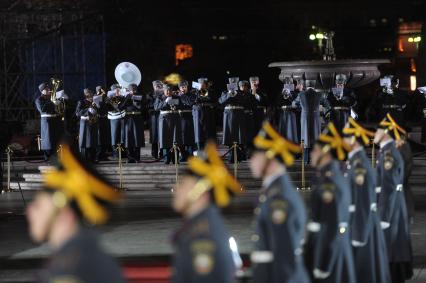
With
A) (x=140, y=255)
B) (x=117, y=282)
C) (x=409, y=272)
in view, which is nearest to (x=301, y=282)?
(x=117, y=282)

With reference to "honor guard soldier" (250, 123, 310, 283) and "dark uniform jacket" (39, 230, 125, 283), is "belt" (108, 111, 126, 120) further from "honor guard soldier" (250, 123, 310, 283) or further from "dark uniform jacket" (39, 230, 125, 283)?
"dark uniform jacket" (39, 230, 125, 283)

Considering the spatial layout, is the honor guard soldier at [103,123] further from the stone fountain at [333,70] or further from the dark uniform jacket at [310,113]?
the stone fountain at [333,70]

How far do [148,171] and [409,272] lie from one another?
456 inches

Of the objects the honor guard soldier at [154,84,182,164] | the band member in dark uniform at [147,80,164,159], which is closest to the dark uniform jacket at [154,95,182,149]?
the honor guard soldier at [154,84,182,164]

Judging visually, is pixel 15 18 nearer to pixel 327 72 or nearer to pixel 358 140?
pixel 327 72

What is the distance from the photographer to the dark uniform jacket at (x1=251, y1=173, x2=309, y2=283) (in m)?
7.84

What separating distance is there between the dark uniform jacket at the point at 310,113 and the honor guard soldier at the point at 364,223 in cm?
1223

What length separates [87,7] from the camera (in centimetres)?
3428

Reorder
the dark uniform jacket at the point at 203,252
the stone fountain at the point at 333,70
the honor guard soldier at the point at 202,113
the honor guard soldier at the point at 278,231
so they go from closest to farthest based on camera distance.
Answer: the dark uniform jacket at the point at 203,252
the honor guard soldier at the point at 278,231
the honor guard soldier at the point at 202,113
the stone fountain at the point at 333,70

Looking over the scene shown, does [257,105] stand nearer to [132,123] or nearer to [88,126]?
[132,123]

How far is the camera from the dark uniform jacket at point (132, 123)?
23.9m

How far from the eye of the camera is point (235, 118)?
76.2ft

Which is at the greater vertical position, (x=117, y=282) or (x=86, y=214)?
(x=86, y=214)

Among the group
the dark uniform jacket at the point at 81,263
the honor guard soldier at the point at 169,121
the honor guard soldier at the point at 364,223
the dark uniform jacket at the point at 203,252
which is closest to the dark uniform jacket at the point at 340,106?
the honor guard soldier at the point at 169,121
